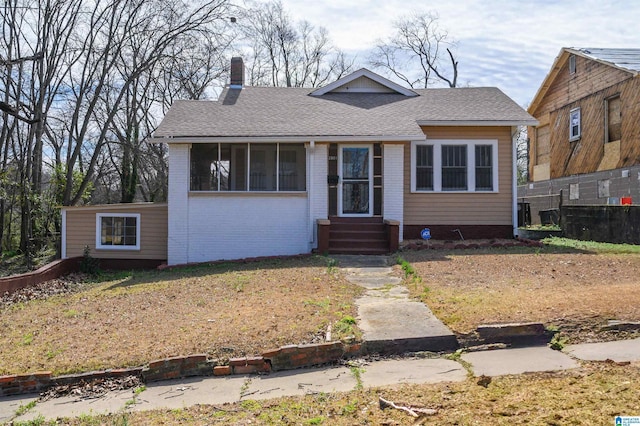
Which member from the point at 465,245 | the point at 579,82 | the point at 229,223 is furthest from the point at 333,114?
the point at 579,82

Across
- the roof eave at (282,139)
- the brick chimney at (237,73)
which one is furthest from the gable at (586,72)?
the brick chimney at (237,73)

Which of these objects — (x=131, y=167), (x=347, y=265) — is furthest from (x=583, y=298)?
(x=131, y=167)

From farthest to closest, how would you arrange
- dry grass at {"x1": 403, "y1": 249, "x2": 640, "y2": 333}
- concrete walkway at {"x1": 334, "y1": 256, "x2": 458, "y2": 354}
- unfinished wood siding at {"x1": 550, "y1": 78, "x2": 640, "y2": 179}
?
unfinished wood siding at {"x1": 550, "y1": 78, "x2": 640, "y2": 179}
dry grass at {"x1": 403, "y1": 249, "x2": 640, "y2": 333}
concrete walkway at {"x1": 334, "y1": 256, "x2": 458, "y2": 354}

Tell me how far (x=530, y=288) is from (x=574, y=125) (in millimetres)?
17960

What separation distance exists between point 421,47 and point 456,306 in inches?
1357

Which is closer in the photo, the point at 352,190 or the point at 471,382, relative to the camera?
the point at 471,382

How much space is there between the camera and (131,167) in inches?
1071

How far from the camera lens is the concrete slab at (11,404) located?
172 inches

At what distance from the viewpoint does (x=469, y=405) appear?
11.9 ft

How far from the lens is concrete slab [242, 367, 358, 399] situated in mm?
4301

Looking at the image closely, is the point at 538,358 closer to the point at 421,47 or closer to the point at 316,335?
the point at 316,335

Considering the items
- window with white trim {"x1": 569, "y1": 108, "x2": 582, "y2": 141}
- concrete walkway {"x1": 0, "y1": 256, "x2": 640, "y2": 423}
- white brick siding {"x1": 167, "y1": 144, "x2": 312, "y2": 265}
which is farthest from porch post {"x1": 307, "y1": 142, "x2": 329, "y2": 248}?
window with white trim {"x1": 569, "y1": 108, "x2": 582, "y2": 141}

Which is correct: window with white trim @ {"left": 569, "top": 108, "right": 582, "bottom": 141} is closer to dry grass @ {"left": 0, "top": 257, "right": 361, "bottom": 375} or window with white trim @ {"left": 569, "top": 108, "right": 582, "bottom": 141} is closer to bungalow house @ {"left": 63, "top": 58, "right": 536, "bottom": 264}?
bungalow house @ {"left": 63, "top": 58, "right": 536, "bottom": 264}

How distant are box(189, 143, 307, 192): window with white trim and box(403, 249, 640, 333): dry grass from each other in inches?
160
